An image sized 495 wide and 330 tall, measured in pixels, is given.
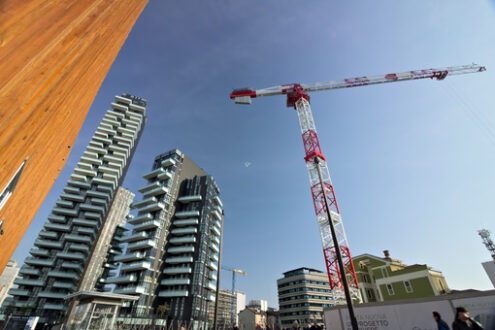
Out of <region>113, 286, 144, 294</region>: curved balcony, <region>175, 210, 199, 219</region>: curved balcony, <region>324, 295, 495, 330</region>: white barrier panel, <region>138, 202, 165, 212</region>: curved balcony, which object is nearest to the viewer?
<region>324, 295, 495, 330</region>: white barrier panel

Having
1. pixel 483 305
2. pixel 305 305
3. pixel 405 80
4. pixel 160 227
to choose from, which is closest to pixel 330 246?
pixel 483 305

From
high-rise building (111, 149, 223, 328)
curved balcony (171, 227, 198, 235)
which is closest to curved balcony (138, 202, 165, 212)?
high-rise building (111, 149, 223, 328)

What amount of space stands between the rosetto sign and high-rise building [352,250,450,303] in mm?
22406

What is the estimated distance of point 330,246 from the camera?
30.0 metres

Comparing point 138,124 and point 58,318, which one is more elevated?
point 138,124

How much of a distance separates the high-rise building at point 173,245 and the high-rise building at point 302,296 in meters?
37.8

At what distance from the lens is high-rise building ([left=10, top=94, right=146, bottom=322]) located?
52.8 metres

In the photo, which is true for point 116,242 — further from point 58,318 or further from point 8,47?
point 8,47

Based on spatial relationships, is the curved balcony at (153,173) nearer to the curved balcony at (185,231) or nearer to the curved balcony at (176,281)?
the curved balcony at (185,231)

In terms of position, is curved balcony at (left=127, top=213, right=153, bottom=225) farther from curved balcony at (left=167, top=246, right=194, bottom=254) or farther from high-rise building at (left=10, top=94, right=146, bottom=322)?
high-rise building at (left=10, top=94, right=146, bottom=322)

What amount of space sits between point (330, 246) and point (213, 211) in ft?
155

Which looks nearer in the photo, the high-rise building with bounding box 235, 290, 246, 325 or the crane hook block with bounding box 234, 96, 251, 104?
the crane hook block with bounding box 234, 96, 251, 104

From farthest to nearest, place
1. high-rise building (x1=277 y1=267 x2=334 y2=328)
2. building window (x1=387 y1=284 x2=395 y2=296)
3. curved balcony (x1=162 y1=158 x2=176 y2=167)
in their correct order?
high-rise building (x1=277 y1=267 x2=334 y2=328), curved balcony (x1=162 y1=158 x2=176 y2=167), building window (x1=387 y1=284 x2=395 y2=296)

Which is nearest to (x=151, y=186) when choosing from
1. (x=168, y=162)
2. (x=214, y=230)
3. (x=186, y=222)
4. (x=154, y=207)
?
(x=154, y=207)
